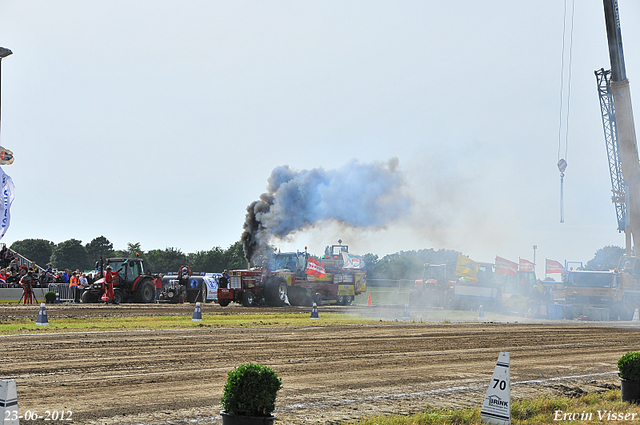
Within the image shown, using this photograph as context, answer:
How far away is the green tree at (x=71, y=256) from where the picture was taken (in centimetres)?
8925

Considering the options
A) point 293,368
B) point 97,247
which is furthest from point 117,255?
point 293,368

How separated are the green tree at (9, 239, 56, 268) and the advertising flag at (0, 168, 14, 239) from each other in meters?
98.1

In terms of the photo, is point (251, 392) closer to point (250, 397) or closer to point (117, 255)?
point (250, 397)

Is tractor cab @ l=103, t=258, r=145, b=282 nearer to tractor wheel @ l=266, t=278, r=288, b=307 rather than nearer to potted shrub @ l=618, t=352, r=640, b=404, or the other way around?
tractor wheel @ l=266, t=278, r=288, b=307

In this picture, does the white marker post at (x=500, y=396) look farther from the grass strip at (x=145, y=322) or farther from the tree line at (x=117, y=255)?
the tree line at (x=117, y=255)

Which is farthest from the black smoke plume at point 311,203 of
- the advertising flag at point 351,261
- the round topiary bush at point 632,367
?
the round topiary bush at point 632,367

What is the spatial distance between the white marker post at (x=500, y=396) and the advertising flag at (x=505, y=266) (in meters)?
33.5

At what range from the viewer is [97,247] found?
9519cm

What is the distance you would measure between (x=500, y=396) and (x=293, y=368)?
4.57 metres

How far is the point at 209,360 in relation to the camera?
11.3 metres

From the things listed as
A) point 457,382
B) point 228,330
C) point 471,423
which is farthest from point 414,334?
point 471,423

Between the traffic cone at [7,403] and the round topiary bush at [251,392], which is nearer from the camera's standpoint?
the traffic cone at [7,403]

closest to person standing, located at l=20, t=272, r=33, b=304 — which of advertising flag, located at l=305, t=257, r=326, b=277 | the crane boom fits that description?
advertising flag, located at l=305, t=257, r=326, b=277

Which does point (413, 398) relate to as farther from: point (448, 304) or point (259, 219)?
point (259, 219)
